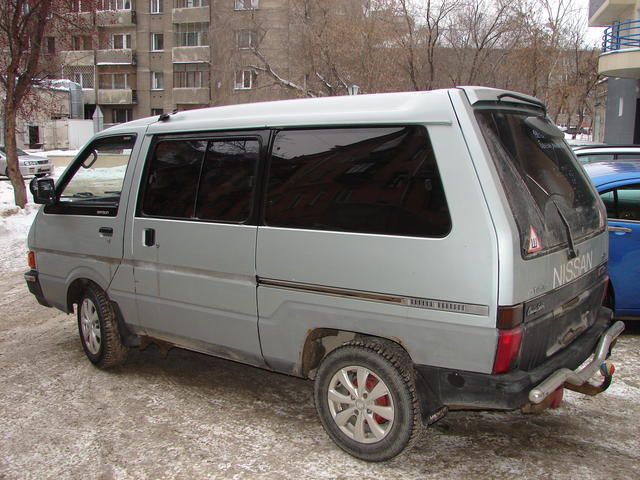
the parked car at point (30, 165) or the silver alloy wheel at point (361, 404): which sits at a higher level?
the parked car at point (30, 165)

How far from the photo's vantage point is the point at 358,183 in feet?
10.7

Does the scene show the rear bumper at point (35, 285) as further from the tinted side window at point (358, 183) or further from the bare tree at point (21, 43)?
the bare tree at point (21, 43)

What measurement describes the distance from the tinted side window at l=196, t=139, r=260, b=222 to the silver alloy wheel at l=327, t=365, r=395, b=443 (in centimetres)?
118

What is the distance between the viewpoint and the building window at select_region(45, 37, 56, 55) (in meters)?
14.7

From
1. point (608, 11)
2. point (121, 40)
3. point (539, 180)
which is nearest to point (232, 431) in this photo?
→ point (539, 180)

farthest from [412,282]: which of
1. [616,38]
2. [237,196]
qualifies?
[616,38]

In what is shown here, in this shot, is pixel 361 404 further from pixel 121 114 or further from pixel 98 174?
pixel 121 114

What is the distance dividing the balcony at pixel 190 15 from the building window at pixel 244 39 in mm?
17804

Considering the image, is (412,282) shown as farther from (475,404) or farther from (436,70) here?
(436,70)

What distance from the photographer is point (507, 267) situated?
2742mm

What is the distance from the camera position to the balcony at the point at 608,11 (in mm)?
25750

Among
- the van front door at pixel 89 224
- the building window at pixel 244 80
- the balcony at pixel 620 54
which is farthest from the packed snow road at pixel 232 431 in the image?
the building window at pixel 244 80

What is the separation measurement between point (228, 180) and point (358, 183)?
101cm

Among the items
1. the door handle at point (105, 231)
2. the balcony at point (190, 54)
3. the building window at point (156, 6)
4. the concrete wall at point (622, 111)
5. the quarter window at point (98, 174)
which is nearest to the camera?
the door handle at point (105, 231)
